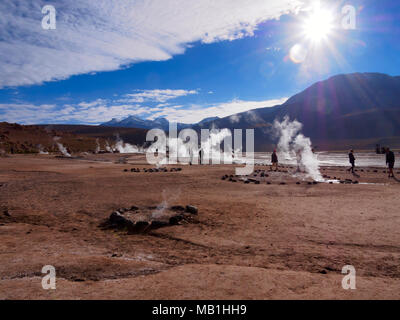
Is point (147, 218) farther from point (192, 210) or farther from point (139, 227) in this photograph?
point (192, 210)

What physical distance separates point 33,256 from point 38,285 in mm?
1504

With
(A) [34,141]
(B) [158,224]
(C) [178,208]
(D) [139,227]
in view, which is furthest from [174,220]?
(A) [34,141]

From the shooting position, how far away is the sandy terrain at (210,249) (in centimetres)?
380

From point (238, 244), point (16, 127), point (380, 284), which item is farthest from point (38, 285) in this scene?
point (16, 127)

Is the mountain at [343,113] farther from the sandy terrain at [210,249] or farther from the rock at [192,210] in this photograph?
the rock at [192,210]

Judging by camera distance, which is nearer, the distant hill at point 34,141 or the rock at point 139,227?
the rock at point 139,227

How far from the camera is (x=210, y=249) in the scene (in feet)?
18.9

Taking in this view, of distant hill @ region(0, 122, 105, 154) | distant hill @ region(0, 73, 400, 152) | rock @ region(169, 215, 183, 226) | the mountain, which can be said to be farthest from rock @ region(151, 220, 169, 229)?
→ the mountain

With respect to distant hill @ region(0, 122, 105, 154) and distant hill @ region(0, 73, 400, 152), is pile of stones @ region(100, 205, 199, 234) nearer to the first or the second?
distant hill @ region(0, 122, 105, 154)

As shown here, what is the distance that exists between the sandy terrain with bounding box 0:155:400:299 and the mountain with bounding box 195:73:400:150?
8534cm

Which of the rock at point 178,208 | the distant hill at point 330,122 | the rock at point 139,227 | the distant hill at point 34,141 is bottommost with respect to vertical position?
the rock at point 139,227

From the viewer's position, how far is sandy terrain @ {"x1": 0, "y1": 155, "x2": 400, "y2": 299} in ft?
12.5

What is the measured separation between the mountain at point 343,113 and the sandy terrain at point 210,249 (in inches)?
3360

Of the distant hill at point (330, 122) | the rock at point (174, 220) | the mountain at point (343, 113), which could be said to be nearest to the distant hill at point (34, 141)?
the distant hill at point (330, 122)
